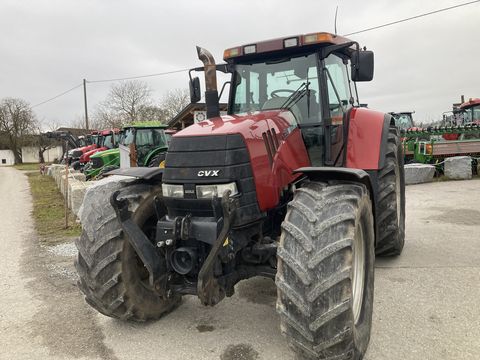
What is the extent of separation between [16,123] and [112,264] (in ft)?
188

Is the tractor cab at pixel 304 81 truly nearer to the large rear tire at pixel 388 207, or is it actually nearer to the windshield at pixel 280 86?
the windshield at pixel 280 86

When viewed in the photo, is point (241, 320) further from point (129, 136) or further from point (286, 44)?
point (129, 136)

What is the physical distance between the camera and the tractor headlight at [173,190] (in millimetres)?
3145

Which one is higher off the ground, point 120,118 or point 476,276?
point 120,118

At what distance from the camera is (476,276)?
4418 millimetres

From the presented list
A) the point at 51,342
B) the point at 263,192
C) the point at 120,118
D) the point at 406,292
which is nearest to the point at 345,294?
the point at 263,192

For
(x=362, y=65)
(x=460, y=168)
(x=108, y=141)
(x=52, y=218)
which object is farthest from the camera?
(x=108, y=141)

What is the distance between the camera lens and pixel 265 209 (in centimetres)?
325

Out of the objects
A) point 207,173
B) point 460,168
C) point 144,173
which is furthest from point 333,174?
point 460,168

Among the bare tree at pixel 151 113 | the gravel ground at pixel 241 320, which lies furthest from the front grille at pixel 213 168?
the bare tree at pixel 151 113

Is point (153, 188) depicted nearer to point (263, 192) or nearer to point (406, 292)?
point (263, 192)

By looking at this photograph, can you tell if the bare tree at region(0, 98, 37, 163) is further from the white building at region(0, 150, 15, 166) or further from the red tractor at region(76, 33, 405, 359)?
the red tractor at region(76, 33, 405, 359)

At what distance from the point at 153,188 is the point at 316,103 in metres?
1.72

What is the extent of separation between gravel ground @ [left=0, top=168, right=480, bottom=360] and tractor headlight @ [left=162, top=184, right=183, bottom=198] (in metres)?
1.20
